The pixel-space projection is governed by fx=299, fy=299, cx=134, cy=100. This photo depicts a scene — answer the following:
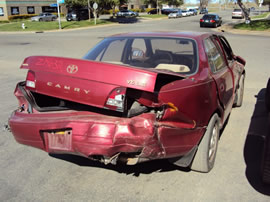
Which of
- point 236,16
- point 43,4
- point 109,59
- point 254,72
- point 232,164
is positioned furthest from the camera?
point 43,4

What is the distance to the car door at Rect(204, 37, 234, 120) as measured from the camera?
151 inches

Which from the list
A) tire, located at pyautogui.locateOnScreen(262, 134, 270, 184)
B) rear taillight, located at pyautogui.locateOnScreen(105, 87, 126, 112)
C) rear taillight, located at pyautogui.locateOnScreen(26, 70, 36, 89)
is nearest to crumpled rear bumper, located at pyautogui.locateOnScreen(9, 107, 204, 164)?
rear taillight, located at pyautogui.locateOnScreen(105, 87, 126, 112)

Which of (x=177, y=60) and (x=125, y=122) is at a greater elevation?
(x=177, y=60)

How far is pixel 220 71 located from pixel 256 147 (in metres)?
1.27

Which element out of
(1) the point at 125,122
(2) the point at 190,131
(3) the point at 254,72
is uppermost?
(1) the point at 125,122

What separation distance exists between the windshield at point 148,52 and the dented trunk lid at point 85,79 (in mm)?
1173

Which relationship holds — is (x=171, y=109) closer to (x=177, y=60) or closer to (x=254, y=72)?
(x=177, y=60)

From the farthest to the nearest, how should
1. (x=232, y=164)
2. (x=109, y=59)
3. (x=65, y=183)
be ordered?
(x=109, y=59), (x=232, y=164), (x=65, y=183)

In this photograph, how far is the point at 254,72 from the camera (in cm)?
970

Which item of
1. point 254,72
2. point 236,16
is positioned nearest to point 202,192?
point 254,72

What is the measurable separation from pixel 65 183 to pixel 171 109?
5.17 ft

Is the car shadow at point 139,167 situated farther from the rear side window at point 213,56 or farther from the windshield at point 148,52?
the rear side window at point 213,56

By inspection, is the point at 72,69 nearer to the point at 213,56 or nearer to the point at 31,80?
the point at 31,80

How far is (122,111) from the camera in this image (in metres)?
2.78
